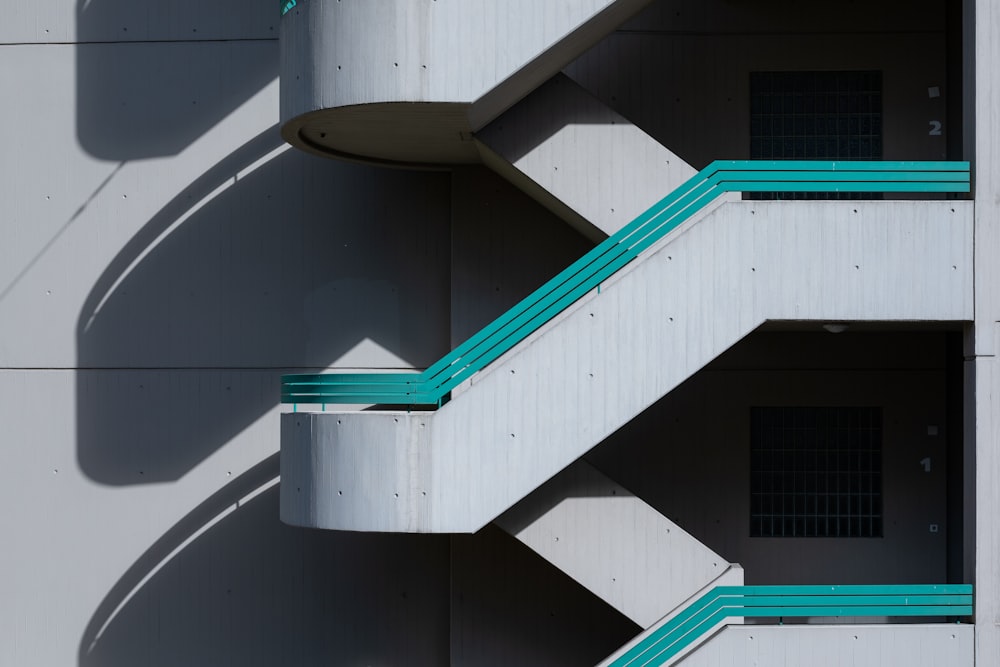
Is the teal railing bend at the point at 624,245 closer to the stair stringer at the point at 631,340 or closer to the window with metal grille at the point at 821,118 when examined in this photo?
the stair stringer at the point at 631,340

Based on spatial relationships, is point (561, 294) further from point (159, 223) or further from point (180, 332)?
point (159, 223)

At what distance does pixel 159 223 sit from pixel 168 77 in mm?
1608

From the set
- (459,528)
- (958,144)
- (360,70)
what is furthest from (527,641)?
(958,144)

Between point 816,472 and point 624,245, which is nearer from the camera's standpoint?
point 624,245

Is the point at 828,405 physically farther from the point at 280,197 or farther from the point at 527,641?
the point at 280,197

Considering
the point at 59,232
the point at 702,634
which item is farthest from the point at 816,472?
the point at 59,232

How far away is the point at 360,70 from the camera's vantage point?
8961 mm

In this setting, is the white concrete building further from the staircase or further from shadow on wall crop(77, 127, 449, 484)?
the staircase

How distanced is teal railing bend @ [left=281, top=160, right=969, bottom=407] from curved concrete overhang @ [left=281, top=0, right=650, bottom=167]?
1.63 metres

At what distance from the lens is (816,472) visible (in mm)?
11492

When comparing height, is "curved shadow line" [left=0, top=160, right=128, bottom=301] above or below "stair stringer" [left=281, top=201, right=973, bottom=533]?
above

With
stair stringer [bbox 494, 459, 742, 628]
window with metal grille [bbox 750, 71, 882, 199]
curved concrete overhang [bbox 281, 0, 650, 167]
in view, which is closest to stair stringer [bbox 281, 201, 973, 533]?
stair stringer [bbox 494, 459, 742, 628]

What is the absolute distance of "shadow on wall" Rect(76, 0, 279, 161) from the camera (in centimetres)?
1172

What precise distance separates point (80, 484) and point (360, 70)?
228 inches
